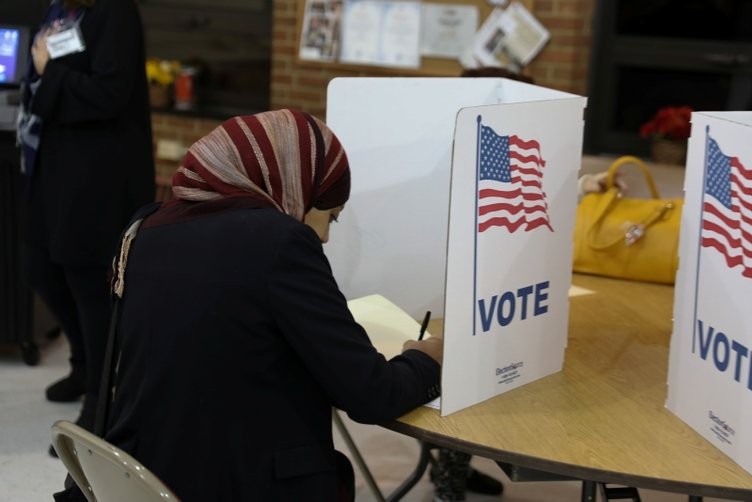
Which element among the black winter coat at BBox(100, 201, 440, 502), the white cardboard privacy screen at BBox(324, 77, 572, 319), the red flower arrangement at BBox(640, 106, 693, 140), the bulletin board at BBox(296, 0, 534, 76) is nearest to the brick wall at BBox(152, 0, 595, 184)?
the bulletin board at BBox(296, 0, 534, 76)

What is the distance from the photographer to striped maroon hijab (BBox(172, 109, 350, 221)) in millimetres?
1689

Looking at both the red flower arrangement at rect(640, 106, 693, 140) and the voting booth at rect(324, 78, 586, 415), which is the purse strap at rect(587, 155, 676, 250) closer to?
the voting booth at rect(324, 78, 586, 415)

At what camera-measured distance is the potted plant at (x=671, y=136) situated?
3.89 meters

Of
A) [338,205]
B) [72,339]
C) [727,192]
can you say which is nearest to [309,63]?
[72,339]

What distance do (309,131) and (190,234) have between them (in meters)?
0.26

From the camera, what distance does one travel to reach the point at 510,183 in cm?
175

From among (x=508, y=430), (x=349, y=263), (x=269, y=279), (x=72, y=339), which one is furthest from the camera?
(x=72, y=339)

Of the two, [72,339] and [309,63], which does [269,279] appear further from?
[309,63]

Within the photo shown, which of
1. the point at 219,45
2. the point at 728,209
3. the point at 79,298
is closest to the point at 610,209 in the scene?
the point at 728,209

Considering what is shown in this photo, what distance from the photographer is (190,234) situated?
65.7 inches

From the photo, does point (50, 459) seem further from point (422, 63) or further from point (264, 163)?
point (422, 63)

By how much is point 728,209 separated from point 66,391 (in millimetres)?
2572

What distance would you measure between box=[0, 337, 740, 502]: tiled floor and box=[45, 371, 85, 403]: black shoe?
3 cm

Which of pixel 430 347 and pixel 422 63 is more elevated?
pixel 422 63
